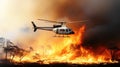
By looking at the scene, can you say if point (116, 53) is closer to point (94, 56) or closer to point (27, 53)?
point (94, 56)

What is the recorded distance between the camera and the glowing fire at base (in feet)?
290

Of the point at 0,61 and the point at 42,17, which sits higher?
the point at 42,17

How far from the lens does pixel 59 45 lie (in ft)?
293

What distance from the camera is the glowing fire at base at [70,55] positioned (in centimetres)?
8844

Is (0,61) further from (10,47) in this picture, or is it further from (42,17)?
(42,17)

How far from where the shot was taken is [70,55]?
9019 centimetres

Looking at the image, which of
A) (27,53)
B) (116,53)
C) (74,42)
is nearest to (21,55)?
(27,53)

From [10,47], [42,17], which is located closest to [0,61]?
[10,47]

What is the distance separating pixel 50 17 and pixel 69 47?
10328mm

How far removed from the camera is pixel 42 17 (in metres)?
84.3

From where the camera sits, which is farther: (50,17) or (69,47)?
(69,47)

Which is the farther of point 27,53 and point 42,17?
point 27,53

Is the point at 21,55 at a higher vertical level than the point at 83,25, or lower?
lower

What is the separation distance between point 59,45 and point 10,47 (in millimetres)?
11901
